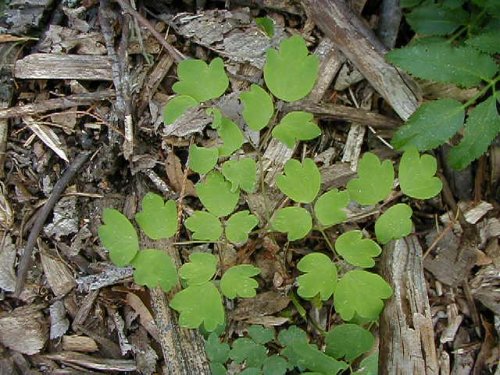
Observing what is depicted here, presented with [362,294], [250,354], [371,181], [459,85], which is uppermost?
[459,85]

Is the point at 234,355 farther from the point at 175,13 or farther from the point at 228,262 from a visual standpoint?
the point at 175,13

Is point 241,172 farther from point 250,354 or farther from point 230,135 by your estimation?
point 250,354

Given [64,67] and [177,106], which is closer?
[177,106]

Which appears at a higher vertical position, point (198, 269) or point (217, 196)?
point (217, 196)

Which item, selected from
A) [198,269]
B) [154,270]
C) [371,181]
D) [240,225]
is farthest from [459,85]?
[154,270]

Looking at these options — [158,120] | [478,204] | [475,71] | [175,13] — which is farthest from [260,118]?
[478,204]

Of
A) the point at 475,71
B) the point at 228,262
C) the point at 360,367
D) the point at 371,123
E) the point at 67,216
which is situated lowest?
the point at 360,367

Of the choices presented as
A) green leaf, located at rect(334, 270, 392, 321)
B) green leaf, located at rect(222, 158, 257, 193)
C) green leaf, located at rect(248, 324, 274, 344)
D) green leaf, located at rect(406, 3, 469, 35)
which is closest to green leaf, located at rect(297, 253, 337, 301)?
green leaf, located at rect(334, 270, 392, 321)
